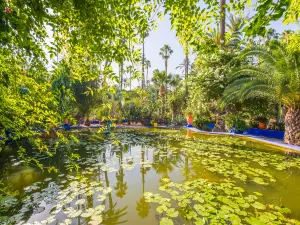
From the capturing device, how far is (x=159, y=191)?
4195 millimetres

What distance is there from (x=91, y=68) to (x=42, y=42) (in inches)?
22.2

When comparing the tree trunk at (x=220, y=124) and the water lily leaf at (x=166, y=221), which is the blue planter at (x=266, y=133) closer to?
the tree trunk at (x=220, y=124)

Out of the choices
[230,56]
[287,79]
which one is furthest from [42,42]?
[230,56]

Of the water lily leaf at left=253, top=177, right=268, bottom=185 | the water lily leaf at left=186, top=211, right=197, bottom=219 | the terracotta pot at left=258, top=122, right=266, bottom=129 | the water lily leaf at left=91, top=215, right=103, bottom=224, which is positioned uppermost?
the terracotta pot at left=258, top=122, right=266, bottom=129

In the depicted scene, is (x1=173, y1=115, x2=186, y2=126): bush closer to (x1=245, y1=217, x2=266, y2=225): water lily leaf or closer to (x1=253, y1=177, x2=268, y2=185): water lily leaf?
(x1=253, y1=177, x2=268, y2=185): water lily leaf

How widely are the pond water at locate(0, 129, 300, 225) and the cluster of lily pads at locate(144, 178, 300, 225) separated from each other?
1 cm

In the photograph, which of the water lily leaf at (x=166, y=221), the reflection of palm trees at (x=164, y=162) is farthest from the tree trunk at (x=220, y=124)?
the water lily leaf at (x=166, y=221)

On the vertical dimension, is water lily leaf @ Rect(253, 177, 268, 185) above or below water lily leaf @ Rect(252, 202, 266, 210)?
above

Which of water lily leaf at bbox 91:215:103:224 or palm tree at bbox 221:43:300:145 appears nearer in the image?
water lily leaf at bbox 91:215:103:224

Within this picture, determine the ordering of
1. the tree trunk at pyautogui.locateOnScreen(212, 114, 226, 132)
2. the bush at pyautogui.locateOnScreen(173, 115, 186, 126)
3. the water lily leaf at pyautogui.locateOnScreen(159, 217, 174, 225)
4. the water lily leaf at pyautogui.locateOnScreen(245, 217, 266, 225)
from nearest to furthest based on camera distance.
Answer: the water lily leaf at pyautogui.locateOnScreen(245, 217, 266, 225) < the water lily leaf at pyautogui.locateOnScreen(159, 217, 174, 225) < the tree trunk at pyautogui.locateOnScreen(212, 114, 226, 132) < the bush at pyautogui.locateOnScreen(173, 115, 186, 126)

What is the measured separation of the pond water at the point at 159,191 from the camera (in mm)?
3084

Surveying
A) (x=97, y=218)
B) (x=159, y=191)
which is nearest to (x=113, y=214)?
(x=97, y=218)

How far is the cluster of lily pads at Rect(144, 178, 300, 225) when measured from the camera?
285cm

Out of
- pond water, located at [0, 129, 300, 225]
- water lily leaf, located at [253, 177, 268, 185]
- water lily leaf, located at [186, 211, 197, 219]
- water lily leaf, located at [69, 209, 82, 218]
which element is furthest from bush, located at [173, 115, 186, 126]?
water lily leaf, located at [69, 209, 82, 218]
